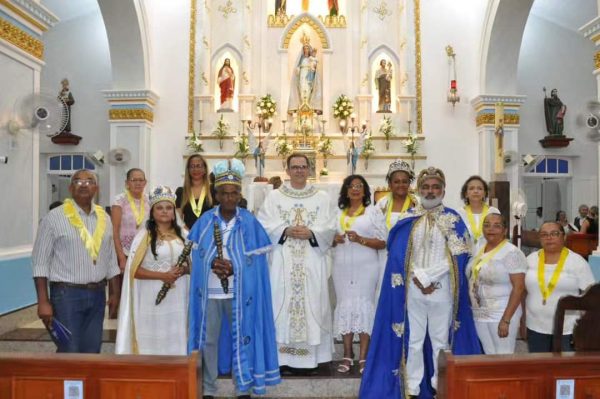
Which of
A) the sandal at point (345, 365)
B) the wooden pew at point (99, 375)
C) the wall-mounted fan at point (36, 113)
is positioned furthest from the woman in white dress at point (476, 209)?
the wall-mounted fan at point (36, 113)

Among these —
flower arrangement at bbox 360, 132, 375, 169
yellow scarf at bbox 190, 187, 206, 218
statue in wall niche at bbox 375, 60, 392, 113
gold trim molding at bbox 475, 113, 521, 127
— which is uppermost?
statue in wall niche at bbox 375, 60, 392, 113

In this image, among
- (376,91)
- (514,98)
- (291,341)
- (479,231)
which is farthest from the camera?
(376,91)

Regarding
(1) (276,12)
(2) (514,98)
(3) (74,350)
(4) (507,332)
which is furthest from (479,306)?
(1) (276,12)

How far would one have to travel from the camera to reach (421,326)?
3928 mm

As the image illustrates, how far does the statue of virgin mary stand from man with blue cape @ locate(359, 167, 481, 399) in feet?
A: 25.4

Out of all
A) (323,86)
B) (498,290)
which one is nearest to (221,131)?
(323,86)

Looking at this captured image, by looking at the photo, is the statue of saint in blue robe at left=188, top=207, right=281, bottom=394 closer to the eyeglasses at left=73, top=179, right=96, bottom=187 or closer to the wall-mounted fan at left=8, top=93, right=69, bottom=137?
the eyeglasses at left=73, top=179, right=96, bottom=187

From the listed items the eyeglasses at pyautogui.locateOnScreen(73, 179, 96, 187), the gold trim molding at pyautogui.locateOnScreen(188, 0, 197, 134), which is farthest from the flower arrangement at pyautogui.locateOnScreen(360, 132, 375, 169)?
the eyeglasses at pyautogui.locateOnScreen(73, 179, 96, 187)

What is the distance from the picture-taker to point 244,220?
396 centimetres

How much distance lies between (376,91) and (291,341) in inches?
328

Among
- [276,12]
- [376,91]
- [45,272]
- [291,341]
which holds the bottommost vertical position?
[291,341]

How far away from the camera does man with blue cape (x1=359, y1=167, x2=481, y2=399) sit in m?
3.88

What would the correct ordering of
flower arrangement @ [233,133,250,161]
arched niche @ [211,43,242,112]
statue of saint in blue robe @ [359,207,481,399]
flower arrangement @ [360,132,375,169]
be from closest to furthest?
statue of saint in blue robe @ [359,207,481,399] → flower arrangement @ [233,133,250,161] → flower arrangement @ [360,132,375,169] → arched niche @ [211,43,242,112]

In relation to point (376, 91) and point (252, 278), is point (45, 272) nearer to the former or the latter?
point (252, 278)
